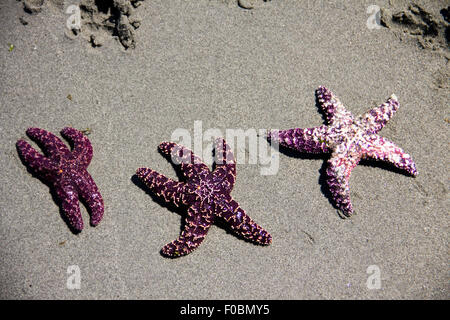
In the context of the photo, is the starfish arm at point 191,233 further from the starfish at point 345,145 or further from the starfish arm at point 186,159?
the starfish at point 345,145

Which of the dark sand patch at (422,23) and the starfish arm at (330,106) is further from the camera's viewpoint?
the dark sand patch at (422,23)

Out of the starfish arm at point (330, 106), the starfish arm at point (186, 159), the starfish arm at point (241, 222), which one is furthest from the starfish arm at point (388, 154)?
the starfish arm at point (186, 159)

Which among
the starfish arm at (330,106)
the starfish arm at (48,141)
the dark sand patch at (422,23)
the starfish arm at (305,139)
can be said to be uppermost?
the dark sand patch at (422,23)

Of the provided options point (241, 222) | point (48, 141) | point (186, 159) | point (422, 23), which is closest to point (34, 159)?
point (48, 141)

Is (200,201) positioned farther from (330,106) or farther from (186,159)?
(330,106)

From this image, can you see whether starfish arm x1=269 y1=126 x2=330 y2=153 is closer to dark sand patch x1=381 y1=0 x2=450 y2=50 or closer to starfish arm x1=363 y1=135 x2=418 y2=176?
starfish arm x1=363 y1=135 x2=418 y2=176

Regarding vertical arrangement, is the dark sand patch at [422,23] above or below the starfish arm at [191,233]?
above

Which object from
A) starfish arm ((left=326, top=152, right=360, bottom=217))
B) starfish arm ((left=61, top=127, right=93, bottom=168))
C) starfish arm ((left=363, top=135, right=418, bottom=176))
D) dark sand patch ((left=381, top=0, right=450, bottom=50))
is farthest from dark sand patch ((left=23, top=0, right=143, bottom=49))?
dark sand patch ((left=381, top=0, right=450, bottom=50))
